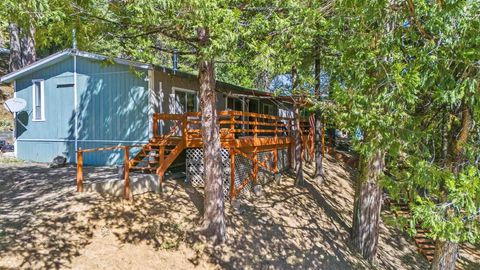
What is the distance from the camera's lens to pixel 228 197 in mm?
9367

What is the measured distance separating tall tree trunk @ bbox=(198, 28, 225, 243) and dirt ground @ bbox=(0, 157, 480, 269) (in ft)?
1.06

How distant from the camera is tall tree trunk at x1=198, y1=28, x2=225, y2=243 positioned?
7.21m

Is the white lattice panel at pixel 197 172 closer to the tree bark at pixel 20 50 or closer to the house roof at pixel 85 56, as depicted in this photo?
→ the house roof at pixel 85 56

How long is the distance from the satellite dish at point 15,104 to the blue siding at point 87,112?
414 millimetres

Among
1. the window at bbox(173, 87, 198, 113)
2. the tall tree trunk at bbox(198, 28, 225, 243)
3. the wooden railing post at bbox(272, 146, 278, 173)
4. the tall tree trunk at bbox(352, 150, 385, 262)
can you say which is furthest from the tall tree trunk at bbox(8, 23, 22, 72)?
the tall tree trunk at bbox(352, 150, 385, 262)

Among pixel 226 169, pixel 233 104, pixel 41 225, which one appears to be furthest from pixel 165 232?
pixel 233 104

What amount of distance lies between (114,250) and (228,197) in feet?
12.0

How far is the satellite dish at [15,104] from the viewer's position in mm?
12930

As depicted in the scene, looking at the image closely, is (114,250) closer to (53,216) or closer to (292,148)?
(53,216)

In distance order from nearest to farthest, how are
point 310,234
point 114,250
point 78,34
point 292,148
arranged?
point 114,250 → point 78,34 → point 310,234 → point 292,148

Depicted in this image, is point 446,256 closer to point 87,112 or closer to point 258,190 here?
point 258,190

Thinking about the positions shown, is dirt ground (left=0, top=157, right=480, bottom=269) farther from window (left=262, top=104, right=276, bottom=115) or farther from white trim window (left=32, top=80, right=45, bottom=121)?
window (left=262, top=104, right=276, bottom=115)

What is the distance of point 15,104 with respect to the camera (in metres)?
13.0

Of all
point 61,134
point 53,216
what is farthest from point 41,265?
point 61,134
